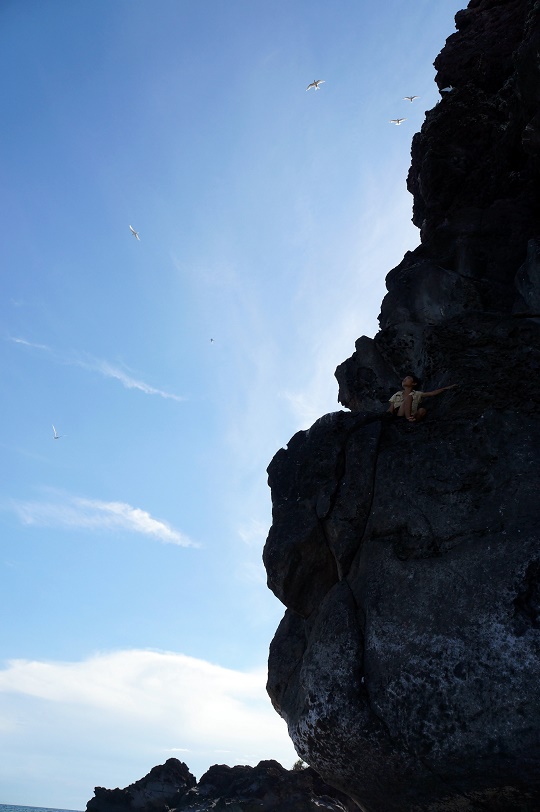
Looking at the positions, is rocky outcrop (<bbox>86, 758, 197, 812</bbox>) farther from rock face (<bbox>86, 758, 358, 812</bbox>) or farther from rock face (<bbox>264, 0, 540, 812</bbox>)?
rock face (<bbox>264, 0, 540, 812</bbox>)

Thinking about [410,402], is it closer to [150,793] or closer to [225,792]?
[225,792]

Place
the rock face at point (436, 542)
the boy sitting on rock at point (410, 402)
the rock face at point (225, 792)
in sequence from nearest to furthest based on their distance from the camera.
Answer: the rock face at point (436, 542) < the boy sitting on rock at point (410, 402) < the rock face at point (225, 792)

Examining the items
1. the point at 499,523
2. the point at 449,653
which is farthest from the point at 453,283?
the point at 449,653

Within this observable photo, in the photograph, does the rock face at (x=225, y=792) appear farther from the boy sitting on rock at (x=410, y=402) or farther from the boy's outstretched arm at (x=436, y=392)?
the boy's outstretched arm at (x=436, y=392)

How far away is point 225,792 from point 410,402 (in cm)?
4377

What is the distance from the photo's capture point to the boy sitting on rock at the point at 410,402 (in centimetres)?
1233

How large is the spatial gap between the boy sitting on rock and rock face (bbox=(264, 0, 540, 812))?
245 millimetres

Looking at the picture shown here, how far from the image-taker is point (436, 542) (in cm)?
1081

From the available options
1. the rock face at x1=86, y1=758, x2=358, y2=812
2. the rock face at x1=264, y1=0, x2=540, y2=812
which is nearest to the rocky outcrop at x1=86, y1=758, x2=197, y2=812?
the rock face at x1=86, y1=758, x2=358, y2=812

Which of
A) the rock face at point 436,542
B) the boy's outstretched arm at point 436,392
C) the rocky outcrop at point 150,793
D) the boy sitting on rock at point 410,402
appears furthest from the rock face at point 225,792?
the boy's outstretched arm at point 436,392

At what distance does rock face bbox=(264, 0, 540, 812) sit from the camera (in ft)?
30.0

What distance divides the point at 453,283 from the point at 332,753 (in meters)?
10.7

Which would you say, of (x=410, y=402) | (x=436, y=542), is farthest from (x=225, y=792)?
(x=410, y=402)

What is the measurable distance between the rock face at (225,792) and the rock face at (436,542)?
3080cm
